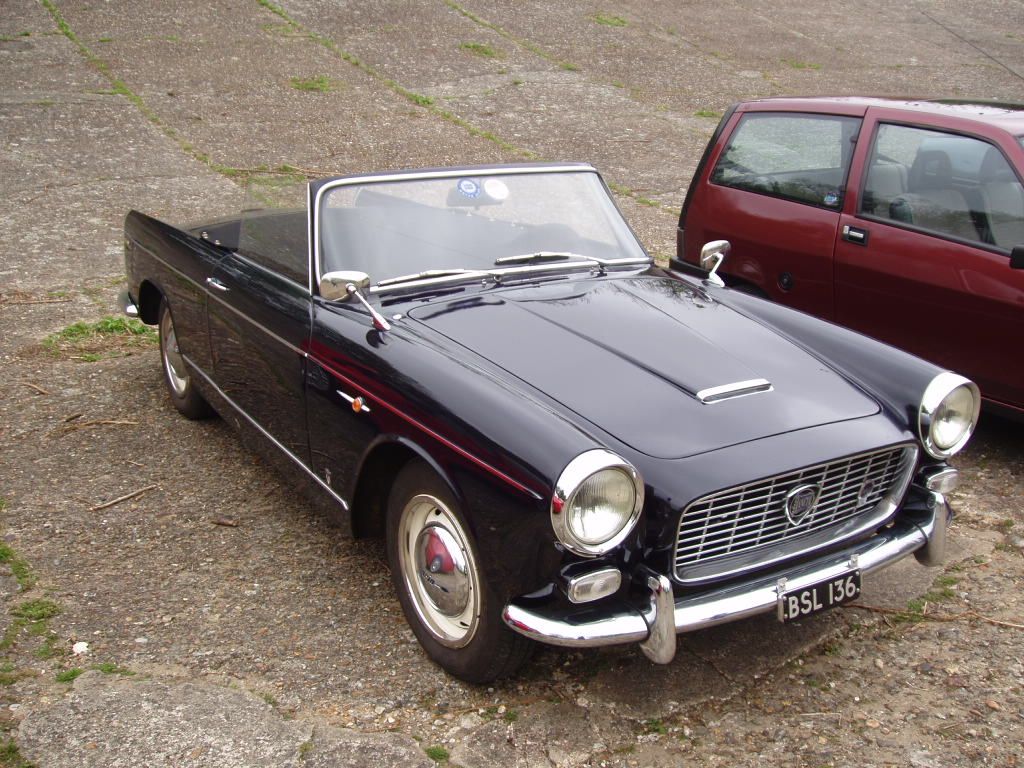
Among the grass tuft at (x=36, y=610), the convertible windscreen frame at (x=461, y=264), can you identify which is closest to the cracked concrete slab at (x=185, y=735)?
the grass tuft at (x=36, y=610)

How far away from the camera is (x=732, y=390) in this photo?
3.20m

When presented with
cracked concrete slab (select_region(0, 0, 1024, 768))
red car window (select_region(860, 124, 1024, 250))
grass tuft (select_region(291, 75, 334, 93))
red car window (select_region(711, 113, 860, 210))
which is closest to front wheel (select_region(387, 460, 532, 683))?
cracked concrete slab (select_region(0, 0, 1024, 768))

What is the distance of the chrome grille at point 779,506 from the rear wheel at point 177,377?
3.04 m

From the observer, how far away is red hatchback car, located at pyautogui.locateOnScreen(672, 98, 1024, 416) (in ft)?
15.4

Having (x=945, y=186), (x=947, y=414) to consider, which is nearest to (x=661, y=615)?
(x=947, y=414)

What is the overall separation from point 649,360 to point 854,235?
235 centimetres

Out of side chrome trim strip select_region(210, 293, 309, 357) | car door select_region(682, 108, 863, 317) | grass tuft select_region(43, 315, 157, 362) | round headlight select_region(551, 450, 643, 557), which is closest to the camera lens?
round headlight select_region(551, 450, 643, 557)

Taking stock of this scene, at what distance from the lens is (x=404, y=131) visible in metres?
11.6

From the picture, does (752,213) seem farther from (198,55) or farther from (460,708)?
(198,55)

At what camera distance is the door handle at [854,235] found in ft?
17.0

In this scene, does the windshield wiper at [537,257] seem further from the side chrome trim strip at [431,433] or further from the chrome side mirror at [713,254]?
the side chrome trim strip at [431,433]

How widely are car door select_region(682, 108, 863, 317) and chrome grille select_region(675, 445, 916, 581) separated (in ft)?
7.37

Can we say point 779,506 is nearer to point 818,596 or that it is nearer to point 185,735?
point 818,596

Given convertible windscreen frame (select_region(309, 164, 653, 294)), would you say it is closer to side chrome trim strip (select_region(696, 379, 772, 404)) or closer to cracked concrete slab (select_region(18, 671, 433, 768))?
side chrome trim strip (select_region(696, 379, 772, 404))
